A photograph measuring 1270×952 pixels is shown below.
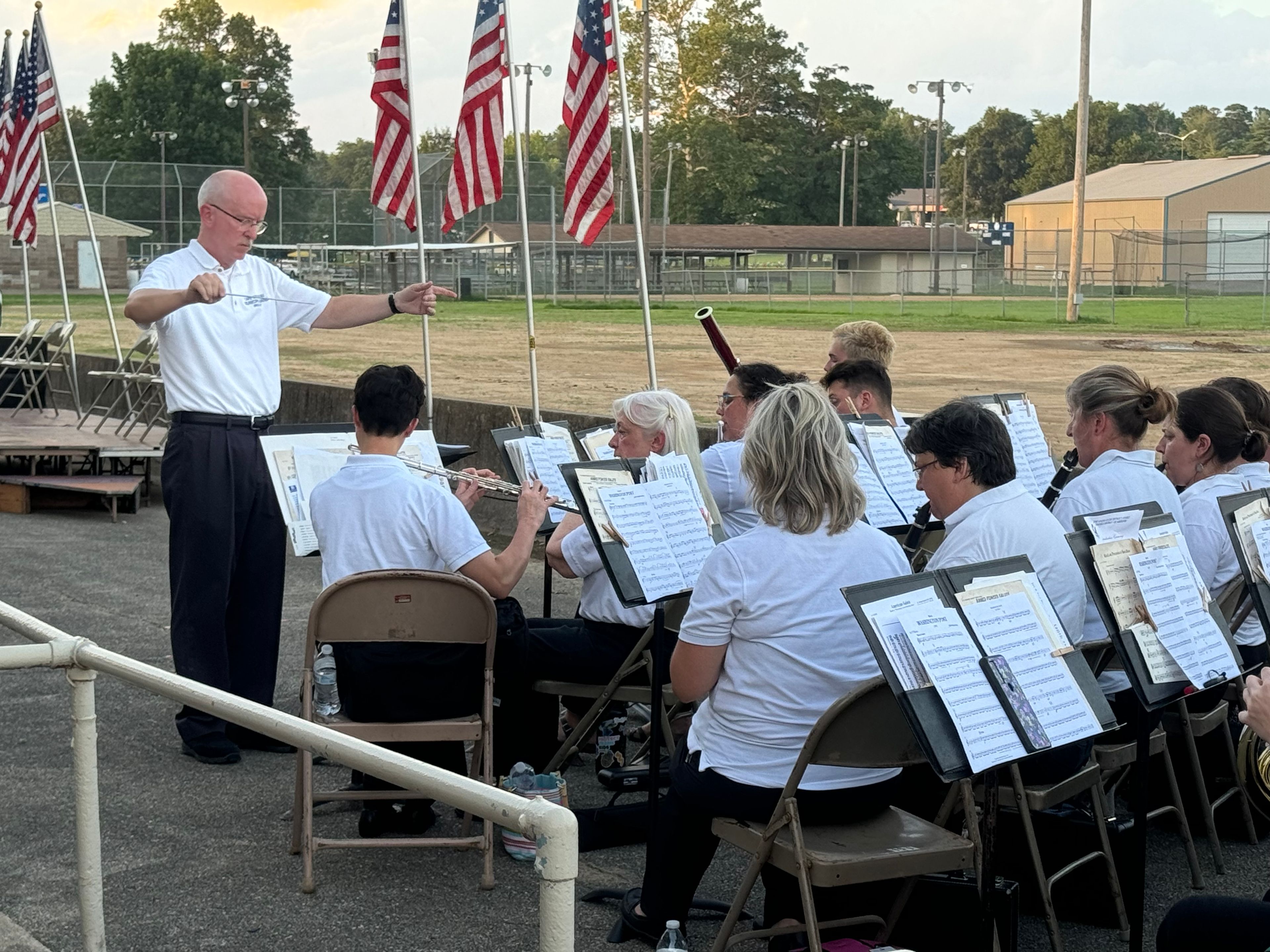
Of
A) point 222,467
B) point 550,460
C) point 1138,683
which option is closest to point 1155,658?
point 1138,683

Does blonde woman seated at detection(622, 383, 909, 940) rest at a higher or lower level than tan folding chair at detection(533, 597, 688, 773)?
higher

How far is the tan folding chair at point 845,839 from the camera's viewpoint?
349 cm

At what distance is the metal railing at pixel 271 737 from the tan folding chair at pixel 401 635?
118 centimetres

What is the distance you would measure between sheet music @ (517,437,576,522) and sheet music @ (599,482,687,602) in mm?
1500

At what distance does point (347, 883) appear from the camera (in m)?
4.63

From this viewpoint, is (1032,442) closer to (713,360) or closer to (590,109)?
(590,109)

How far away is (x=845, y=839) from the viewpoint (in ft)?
12.0

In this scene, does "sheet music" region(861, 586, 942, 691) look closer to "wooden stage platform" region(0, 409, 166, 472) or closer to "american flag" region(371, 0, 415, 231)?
"american flag" region(371, 0, 415, 231)

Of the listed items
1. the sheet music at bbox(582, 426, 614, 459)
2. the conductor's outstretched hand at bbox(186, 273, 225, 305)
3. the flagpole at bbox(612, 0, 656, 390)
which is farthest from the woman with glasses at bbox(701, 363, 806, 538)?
the flagpole at bbox(612, 0, 656, 390)

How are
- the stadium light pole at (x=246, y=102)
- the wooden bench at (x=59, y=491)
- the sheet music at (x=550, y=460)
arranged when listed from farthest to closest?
the stadium light pole at (x=246, y=102) → the wooden bench at (x=59, y=491) → the sheet music at (x=550, y=460)

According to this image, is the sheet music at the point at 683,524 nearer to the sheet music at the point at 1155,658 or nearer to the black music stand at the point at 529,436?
the sheet music at the point at 1155,658

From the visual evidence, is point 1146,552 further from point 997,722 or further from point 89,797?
point 89,797

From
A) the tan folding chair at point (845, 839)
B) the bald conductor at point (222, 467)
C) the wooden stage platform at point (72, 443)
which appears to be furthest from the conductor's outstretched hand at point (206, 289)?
the wooden stage platform at point (72, 443)

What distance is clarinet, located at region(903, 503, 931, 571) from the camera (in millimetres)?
6082
